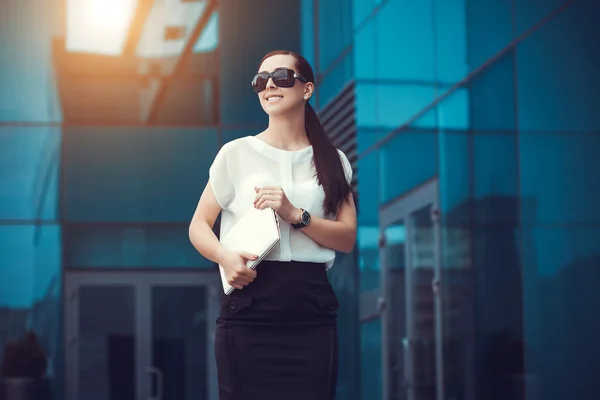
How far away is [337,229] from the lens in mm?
2281

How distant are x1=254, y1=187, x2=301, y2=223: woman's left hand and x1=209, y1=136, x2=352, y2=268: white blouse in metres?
0.08

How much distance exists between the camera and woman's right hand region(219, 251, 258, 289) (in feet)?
7.16

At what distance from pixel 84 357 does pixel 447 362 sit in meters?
5.09

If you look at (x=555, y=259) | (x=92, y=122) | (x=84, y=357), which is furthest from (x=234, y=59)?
(x=555, y=259)

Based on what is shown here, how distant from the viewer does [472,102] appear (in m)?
7.35

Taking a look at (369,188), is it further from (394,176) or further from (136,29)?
(136,29)

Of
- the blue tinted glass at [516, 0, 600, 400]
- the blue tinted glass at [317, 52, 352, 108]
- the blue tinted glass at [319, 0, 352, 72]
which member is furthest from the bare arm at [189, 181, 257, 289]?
the blue tinted glass at [319, 0, 352, 72]

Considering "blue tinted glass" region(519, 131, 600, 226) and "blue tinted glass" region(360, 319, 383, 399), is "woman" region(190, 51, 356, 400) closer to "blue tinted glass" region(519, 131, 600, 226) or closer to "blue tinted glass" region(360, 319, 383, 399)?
"blue tinted glass" region(519, 131, 600, 226)

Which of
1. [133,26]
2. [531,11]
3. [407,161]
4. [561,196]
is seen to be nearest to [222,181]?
[561,196]

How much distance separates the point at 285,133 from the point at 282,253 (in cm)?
30

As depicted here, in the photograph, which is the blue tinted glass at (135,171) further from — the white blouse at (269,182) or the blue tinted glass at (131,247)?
the white blouse at (269,182)

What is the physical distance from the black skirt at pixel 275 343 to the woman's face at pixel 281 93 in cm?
38

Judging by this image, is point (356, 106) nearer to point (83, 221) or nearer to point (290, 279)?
point (83, 221)

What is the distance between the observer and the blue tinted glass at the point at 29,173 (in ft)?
38.1
